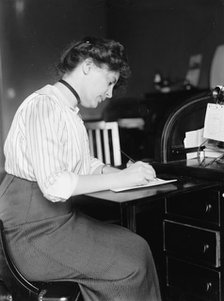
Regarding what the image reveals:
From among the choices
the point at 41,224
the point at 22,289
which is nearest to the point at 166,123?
the point at 41,224

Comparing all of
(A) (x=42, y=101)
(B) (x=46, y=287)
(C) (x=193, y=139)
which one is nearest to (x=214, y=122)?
(C) (x=193, y=139)

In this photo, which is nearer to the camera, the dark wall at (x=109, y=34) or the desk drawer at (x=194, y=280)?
the desk drawer at (x=194, y=280)

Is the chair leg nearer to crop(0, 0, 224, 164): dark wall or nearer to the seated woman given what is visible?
the seated woman

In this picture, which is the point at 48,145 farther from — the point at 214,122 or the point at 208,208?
the point at 214,122

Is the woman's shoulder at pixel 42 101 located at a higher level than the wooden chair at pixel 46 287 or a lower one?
higher

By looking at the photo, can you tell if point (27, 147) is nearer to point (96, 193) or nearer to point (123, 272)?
point (96, 193)

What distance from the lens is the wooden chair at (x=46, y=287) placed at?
145cm

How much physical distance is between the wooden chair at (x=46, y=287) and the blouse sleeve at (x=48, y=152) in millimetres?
211

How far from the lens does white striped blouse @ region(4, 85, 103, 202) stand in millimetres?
1429

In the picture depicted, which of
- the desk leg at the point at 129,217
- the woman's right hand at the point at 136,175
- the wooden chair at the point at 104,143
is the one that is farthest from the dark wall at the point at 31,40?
the woman's right hand at the point at 136,175

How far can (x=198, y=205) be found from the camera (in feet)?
6.31

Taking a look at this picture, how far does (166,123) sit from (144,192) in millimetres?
688

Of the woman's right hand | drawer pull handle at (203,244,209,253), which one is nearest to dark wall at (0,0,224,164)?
the woman's right hand

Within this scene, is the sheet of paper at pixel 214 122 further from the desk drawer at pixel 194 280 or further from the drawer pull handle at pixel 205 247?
the desk drawer at pixel 194 280
